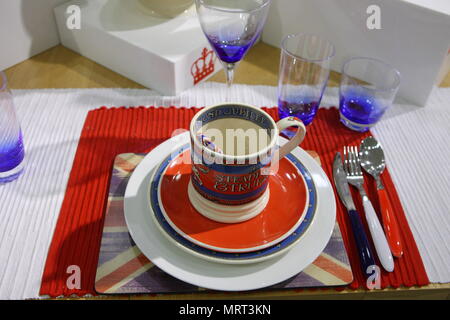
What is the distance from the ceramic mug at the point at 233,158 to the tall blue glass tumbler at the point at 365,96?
0.83ft

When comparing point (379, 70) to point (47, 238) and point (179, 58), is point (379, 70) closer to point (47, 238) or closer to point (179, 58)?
point (179, 58)

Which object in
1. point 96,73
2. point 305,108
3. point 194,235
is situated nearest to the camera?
point 194,235

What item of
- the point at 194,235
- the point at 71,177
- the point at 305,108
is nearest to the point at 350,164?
the point at 305,108

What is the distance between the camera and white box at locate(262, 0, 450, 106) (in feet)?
2.31

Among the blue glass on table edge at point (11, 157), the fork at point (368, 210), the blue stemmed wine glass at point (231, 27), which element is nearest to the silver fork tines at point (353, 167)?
the fork at point (368, 210)

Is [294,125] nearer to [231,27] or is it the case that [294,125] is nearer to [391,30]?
[231,27]

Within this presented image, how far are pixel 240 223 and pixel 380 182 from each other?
236 millimetres

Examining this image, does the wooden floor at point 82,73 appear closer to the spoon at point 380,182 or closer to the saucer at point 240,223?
the spoon at point 380,182

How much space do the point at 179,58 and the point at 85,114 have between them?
182mm

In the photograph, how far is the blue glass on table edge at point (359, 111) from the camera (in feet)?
2.29

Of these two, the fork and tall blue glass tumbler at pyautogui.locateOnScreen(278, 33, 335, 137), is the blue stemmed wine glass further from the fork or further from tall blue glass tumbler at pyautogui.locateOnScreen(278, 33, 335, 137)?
the fork

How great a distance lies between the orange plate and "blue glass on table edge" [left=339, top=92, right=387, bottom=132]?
0.70ft

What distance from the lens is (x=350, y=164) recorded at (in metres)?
0.62

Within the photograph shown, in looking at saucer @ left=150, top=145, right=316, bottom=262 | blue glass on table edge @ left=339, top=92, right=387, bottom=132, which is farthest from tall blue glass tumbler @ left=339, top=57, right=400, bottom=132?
saucer @ left=150, top=145, right=316, bottom=262
